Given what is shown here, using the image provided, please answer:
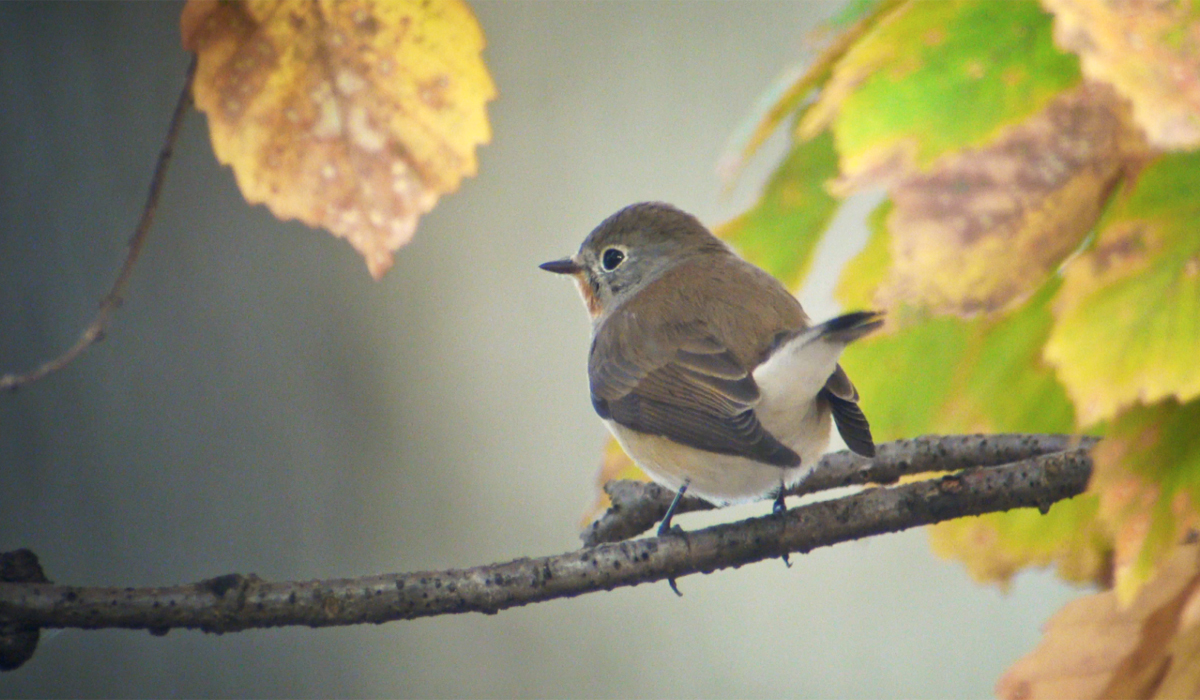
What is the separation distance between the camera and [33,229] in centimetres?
81

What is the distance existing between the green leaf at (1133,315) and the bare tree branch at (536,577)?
210mm

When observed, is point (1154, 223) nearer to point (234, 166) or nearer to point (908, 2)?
point (908, 2)

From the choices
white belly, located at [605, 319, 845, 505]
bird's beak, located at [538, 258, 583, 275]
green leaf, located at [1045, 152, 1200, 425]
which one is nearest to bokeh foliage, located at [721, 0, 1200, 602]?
green leaf, located at [1045, 152, 1200, 425]

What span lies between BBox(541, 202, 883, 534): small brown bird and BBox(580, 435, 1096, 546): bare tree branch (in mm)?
17

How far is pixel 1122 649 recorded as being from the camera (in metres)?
0.44

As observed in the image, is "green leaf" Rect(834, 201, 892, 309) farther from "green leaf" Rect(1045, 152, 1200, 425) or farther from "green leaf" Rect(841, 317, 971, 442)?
"green leaf" Rect(1045, 152, 1200, 425)

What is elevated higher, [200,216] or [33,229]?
[200,216]

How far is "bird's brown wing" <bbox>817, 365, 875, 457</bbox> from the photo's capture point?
68 cm

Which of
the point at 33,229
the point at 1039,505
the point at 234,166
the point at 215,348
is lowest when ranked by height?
the point at 1039,505

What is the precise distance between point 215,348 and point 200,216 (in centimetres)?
16

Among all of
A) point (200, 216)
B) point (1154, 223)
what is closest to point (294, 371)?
point (200, 216)

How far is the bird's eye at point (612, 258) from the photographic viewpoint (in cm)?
124

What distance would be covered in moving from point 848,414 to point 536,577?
266mm

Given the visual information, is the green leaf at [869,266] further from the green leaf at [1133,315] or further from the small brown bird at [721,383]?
the green leaf at [1133,315]
